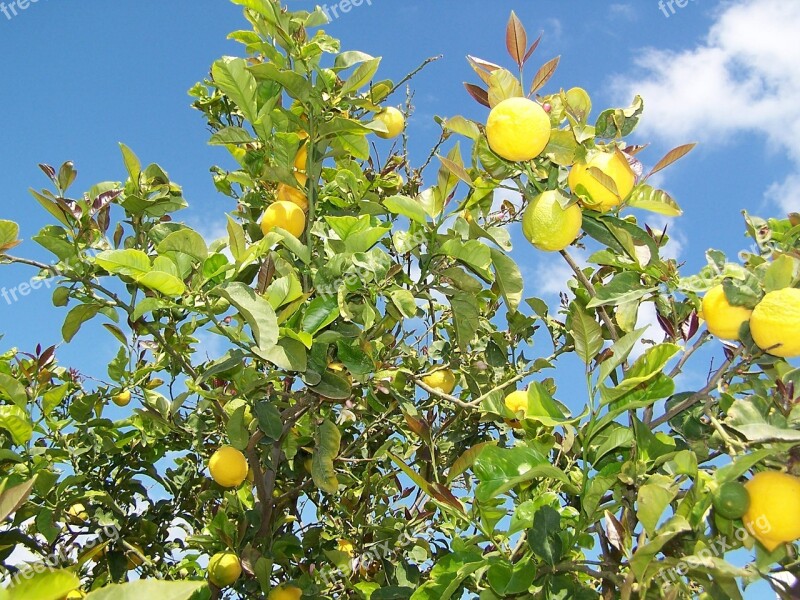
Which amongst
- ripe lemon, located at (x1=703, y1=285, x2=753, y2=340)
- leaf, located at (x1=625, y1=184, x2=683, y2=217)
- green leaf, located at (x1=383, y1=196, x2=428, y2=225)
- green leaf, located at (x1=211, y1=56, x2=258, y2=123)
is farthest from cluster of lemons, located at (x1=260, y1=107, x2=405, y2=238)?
ripe lemon, located at (x1=703, y1=285, x2=753, y2=340)

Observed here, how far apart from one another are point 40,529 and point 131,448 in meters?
0.57

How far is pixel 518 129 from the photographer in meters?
1.44

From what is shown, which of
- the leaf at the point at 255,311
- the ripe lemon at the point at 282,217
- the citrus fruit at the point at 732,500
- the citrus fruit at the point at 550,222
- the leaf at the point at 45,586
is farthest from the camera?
the ripe lemon at the point at 282,217

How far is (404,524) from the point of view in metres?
2.39

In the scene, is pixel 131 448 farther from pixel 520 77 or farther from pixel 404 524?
pixel 520 77

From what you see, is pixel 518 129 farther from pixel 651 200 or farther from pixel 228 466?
pixel 228 466

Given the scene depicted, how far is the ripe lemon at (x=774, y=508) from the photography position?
4.08 ft

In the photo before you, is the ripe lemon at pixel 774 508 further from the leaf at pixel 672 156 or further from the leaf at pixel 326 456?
the leaf at pixel 326 456

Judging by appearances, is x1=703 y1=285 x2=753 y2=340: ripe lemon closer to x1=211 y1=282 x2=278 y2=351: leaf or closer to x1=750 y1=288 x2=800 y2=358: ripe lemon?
x1=750 y1=288 x2=800 y2=358: ripe lemon

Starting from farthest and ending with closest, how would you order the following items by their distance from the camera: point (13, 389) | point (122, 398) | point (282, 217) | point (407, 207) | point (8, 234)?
1. point (122, 398)
2. point (13, 389)
3. point (282, 217)
4. point (8, 234)
5. point (407, 207)

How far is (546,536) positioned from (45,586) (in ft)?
3.82

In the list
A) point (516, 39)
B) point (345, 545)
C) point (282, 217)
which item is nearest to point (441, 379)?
point (345, 545)

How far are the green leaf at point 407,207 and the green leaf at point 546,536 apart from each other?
77 centimetres

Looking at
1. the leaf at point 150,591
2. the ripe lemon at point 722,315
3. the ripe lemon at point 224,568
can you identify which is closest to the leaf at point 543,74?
the ripe lemon at point 722,315
